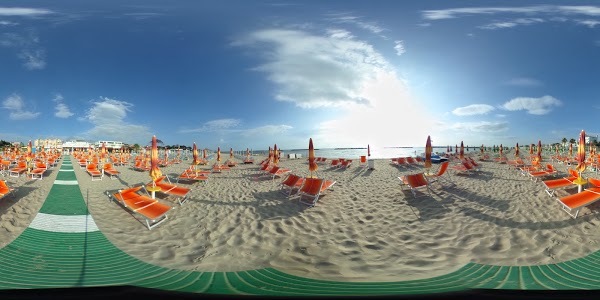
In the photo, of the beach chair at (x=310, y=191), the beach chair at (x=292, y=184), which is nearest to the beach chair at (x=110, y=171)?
the beach chair at (x=292, y=184)

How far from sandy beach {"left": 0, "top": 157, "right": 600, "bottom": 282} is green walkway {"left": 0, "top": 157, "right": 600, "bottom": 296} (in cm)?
21

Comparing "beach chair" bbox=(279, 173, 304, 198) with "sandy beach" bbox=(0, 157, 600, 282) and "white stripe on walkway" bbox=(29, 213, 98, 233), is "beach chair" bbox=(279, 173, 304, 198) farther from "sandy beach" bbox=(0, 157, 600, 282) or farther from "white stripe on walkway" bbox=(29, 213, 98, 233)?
"white stripe on walkway" bbox=(29, 213, 98, 233)

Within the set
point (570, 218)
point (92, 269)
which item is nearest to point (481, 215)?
point (570, 218)

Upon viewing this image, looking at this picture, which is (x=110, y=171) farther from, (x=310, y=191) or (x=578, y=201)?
(x=578, y=201)

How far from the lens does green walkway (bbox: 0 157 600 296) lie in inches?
125

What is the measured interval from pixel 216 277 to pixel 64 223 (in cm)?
469

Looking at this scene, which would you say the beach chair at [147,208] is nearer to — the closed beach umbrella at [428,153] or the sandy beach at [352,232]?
the sandy beach at [352,232]

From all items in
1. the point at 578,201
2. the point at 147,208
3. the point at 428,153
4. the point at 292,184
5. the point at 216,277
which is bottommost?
the point at 216,277

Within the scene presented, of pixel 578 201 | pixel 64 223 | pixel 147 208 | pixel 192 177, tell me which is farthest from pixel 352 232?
pixel 192 177

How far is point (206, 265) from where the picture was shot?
13.0 ft

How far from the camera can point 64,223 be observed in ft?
19.6

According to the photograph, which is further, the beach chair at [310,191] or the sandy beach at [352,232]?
the beach chair at [310,191]

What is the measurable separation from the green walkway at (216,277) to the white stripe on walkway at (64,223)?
0.84 metres

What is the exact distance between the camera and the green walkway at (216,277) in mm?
3170
